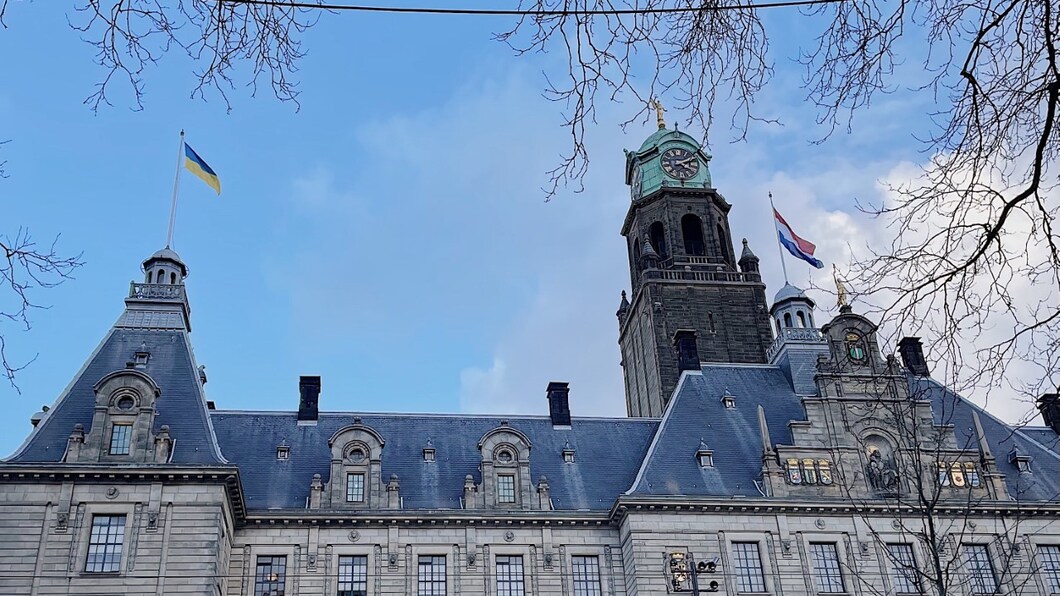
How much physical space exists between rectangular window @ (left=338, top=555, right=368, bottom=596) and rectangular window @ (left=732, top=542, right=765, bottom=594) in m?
14.7

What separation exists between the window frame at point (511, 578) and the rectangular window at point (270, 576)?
829cm

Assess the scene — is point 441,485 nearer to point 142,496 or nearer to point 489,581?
point 489,581

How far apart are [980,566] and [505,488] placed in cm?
2002

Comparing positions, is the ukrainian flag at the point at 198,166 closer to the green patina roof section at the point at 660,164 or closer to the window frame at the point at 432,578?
the window frame at the point at 432,578

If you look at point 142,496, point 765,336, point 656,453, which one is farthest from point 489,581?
point 765,336

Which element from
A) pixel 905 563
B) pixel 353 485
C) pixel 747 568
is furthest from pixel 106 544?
pixel 905 563

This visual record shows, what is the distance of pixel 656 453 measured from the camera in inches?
1738

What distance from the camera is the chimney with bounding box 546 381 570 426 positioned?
4872 centimetres

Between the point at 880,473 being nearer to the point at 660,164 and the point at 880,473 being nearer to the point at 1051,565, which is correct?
the point at 1051,565

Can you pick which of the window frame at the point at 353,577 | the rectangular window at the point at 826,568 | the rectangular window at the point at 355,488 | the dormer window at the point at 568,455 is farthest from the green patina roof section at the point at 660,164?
the window frame at the point at 353,577

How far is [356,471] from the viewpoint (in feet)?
138

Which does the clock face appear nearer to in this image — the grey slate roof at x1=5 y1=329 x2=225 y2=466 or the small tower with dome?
the small tower with dome

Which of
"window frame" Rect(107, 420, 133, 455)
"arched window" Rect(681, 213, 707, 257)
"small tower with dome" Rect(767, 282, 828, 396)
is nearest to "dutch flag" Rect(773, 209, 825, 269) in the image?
"small tower with dome" Rect(767, 282, 828, 396)

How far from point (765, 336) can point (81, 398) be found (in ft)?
133
